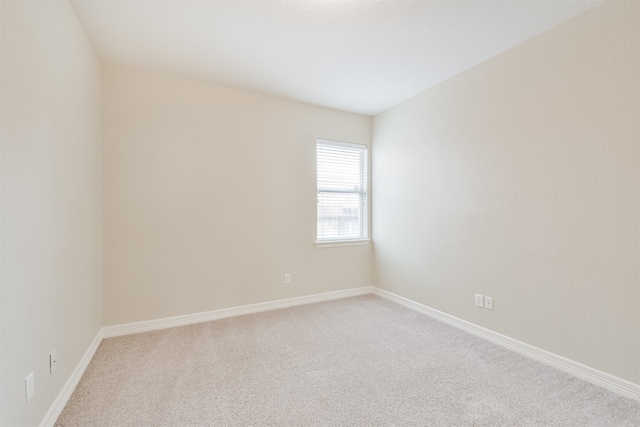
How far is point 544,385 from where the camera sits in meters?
1.82

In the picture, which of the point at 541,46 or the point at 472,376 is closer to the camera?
the point at 472,376

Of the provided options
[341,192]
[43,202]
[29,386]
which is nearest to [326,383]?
[29,386]

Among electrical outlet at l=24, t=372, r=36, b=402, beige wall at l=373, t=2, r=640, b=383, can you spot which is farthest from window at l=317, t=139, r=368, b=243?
electrical outlet at l=24, t=372, r=36, b=402

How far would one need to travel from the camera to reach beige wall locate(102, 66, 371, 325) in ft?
8.56

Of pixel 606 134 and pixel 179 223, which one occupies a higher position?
pixel 606 134

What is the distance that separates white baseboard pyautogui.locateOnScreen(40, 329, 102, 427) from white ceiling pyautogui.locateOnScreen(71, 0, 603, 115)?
247 centimetres

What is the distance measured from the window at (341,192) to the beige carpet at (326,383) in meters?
1.42

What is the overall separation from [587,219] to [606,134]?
565mm

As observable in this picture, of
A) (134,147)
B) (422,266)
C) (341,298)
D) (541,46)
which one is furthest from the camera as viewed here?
(341,298)

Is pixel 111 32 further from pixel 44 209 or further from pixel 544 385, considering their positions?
pixel 544 385

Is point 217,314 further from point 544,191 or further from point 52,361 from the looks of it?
point 544,191

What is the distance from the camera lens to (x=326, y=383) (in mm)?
1852

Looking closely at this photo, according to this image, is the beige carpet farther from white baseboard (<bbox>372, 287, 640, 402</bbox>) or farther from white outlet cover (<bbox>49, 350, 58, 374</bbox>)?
white outlet cover (<bbox>49, 350, 58, 374</bbox>)

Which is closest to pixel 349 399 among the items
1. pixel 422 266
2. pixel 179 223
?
pixel 422 266
